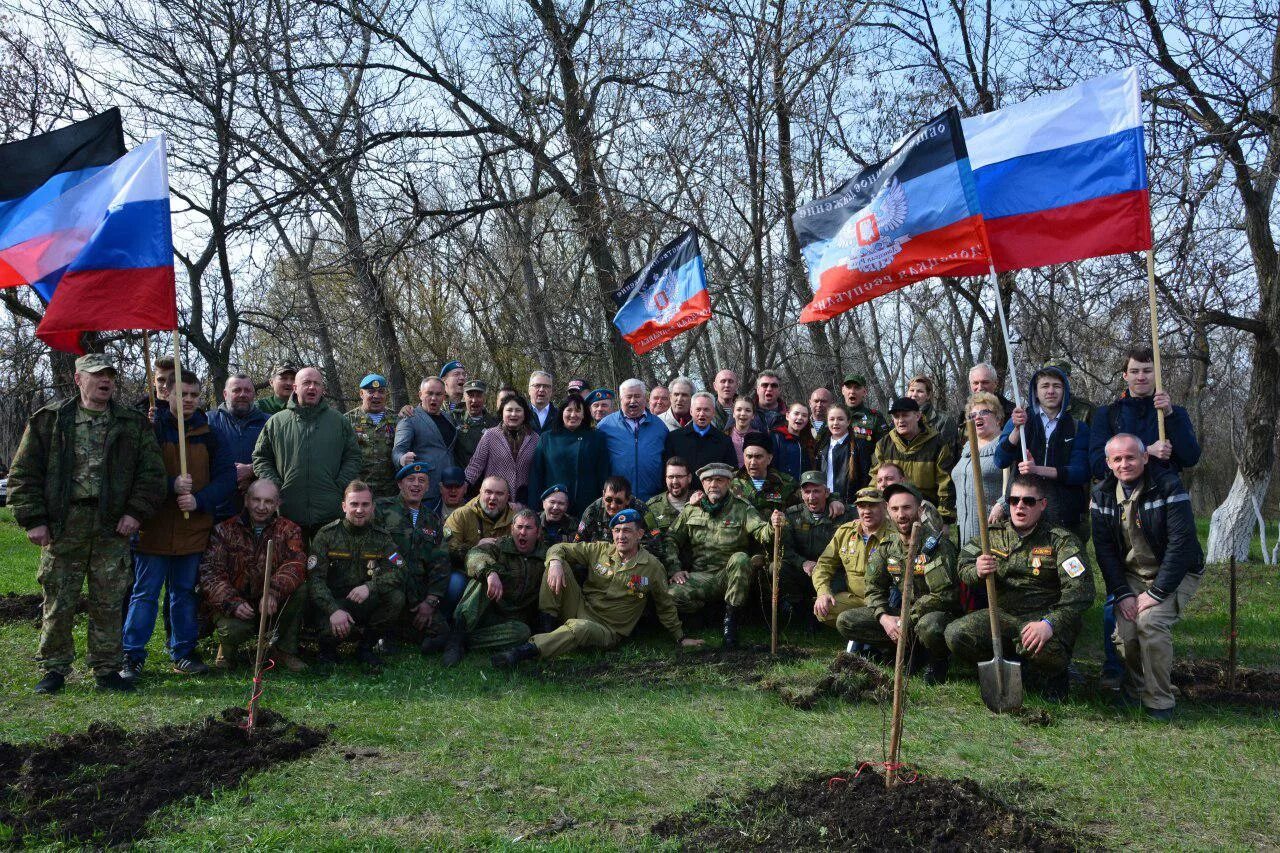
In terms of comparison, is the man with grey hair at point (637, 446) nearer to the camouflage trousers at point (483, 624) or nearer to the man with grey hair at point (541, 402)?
the man with grey hair at point (541, 402)

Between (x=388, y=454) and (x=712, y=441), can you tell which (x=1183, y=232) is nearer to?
(x=712, y=441)

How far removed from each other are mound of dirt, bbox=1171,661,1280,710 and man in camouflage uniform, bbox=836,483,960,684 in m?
1.53

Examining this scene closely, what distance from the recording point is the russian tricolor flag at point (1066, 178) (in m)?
6.22

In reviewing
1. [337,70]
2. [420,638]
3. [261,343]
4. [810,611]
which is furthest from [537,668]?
[261,343]

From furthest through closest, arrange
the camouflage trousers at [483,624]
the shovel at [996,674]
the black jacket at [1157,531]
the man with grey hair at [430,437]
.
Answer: the man with grey hair at [430,437], the camouflage trousers at [483,624], the black jacket at [1157,531], the shovel at [996,674]

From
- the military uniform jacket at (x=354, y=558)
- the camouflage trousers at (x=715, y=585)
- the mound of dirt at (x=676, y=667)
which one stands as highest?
the military uniform jacket at (x=354, y=558)

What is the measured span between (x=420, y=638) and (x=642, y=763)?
10.9 feet

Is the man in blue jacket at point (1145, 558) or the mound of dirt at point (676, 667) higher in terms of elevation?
the man in blue jacket at point (1145, 558)

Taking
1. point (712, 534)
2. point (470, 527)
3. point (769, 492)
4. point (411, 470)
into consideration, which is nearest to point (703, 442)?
point (769, 492)

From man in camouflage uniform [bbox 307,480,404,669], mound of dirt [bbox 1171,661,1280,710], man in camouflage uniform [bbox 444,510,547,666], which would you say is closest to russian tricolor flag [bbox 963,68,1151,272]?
mound of dirt [bbox 1171,661,1280,710]

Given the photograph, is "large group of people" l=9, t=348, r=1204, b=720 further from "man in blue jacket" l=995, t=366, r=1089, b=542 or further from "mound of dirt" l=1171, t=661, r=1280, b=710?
"mound of dirt" l=1171, t=661, r=1280, b=710

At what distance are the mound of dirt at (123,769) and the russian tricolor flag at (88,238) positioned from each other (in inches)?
110

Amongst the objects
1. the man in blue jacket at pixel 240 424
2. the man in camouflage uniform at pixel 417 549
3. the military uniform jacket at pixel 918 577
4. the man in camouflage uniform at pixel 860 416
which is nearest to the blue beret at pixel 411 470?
the man in camouflage uniform at pixel 417 549

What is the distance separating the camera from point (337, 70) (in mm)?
13430
